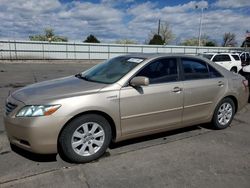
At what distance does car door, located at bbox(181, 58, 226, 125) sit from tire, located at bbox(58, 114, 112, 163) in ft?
5.22

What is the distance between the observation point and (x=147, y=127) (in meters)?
4.18

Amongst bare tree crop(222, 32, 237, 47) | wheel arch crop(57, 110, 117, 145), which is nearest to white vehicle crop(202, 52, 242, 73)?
wheel arch crop(57, 110, 117, 145)

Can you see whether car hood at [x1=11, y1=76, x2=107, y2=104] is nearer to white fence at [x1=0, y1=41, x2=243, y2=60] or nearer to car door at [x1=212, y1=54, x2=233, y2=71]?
car door at [x1=212, y1=54, x2=233, y2=71]

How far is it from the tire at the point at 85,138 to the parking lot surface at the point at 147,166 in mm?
133

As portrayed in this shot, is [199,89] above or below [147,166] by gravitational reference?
above

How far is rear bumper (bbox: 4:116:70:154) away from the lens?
329cm

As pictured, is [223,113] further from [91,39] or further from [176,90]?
[91,39]

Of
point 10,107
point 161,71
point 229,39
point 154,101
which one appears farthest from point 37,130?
point 229,39

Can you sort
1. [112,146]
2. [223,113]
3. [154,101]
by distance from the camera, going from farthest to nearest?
[223,113] < [112,146] < [154,101]

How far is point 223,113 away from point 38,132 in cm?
367

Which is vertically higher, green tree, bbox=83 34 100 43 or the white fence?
green tree, bbox=83 34 100 43

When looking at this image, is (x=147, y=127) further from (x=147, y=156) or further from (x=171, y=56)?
(x=171, y=56)

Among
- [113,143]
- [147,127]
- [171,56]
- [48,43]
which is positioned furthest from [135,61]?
[48,43]

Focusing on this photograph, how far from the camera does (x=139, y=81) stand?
3801 millimetres
